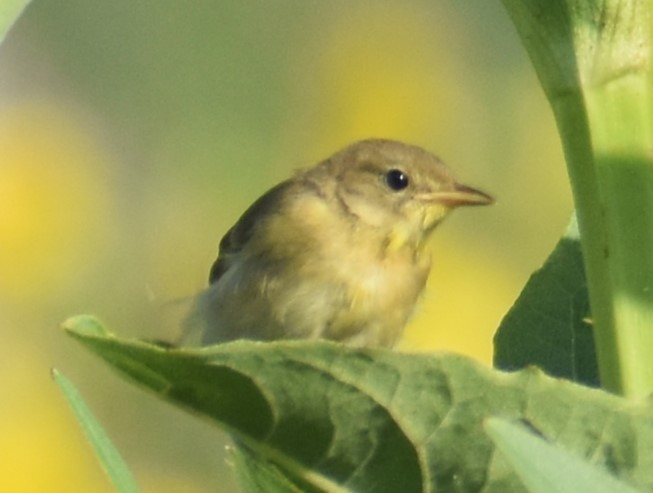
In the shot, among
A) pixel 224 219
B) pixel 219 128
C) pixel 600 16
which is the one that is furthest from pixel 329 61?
pixel 600 16

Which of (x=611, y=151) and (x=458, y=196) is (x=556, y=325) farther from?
(x=458, y=196)

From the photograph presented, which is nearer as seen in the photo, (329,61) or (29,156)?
(29,156)

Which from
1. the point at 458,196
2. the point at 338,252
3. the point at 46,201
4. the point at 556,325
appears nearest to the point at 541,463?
the point at 556,325

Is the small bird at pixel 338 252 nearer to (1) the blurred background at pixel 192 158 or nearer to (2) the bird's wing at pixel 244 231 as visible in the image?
(2) the bird's wing at pixel 244 231

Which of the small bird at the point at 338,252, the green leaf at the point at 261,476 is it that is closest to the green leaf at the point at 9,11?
the green leaf at the point at 261,476

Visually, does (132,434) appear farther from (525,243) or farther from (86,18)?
(86,18)

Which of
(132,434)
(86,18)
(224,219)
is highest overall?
(86,18)
